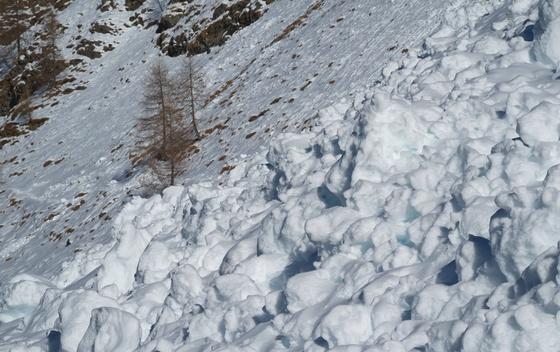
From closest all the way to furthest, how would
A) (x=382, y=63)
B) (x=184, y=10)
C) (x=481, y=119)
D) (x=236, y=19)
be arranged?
(x=481, y=119) < (x=382, y=63) < (x=236, y=19) < (x=184, y=10)

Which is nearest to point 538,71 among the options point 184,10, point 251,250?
point 251,250

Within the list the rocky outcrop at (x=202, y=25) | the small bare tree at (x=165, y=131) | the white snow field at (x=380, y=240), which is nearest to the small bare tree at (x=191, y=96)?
the small bare tree at (x=165, y=131)

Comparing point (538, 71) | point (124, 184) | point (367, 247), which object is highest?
point (367, 247)

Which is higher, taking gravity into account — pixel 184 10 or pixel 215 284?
pixel 215 284

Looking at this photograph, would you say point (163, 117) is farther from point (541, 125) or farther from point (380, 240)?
point (541, 125)

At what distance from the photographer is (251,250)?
9406 mm

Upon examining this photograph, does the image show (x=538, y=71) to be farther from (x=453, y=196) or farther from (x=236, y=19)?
(x=236, y=19)

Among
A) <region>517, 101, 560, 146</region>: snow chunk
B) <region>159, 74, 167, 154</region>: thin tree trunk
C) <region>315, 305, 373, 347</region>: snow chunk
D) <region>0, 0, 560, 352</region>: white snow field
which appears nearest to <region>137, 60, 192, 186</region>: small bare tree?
<region>159, 74, 167, 154</region>: thin tree trunk

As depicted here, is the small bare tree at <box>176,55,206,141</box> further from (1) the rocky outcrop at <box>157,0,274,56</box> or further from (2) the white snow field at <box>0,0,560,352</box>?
(2) the white snow field at <box>0,0,560,352</box>

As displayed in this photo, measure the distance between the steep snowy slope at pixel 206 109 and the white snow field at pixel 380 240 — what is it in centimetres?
1662

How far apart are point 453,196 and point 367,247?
115cm

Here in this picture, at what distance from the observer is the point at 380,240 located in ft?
25.0

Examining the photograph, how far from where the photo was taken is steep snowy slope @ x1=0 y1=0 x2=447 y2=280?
1236 inches

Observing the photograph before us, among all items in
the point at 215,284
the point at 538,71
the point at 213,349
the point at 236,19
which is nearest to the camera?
the point at 213,349
